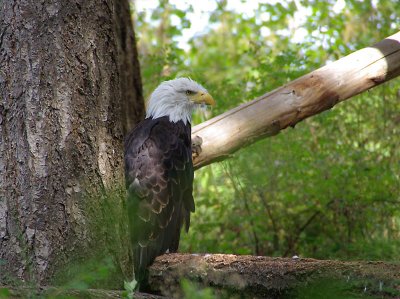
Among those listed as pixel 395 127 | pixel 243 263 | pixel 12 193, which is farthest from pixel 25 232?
pixel 395 127

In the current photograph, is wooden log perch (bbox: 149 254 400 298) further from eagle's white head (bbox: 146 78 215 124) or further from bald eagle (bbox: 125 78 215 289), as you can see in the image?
eagle's white head (bbox: 146 78 215 124)

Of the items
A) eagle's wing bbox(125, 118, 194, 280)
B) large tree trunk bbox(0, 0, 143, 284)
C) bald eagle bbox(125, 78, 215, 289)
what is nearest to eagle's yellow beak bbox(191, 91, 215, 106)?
bald eagle bbox(125, 78, 215, 289)

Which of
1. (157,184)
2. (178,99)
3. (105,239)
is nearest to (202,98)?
(178,99)

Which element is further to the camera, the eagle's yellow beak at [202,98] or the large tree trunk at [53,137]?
the eagle's yellow beak at [202,98]

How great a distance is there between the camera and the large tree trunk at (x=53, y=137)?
12.8 feet

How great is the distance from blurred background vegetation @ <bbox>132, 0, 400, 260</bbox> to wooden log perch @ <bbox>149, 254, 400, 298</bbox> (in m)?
2.58

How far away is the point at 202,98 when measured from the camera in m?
6.64

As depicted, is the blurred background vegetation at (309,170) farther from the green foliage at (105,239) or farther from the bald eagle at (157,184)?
the green foliage at (105,239)

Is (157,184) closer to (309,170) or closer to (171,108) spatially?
(171,108)

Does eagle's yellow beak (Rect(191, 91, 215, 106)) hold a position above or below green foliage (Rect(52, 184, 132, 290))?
above

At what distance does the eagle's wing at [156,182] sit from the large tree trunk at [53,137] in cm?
162

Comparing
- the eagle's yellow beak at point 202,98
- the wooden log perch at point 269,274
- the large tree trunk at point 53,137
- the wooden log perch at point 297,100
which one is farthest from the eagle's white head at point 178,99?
the large tree trunk at point 53,137

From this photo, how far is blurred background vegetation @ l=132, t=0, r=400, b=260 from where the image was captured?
24.8 ft

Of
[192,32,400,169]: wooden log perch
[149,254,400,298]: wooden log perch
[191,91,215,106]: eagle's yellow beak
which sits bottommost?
[149,254,400,298]: wooden log perch
